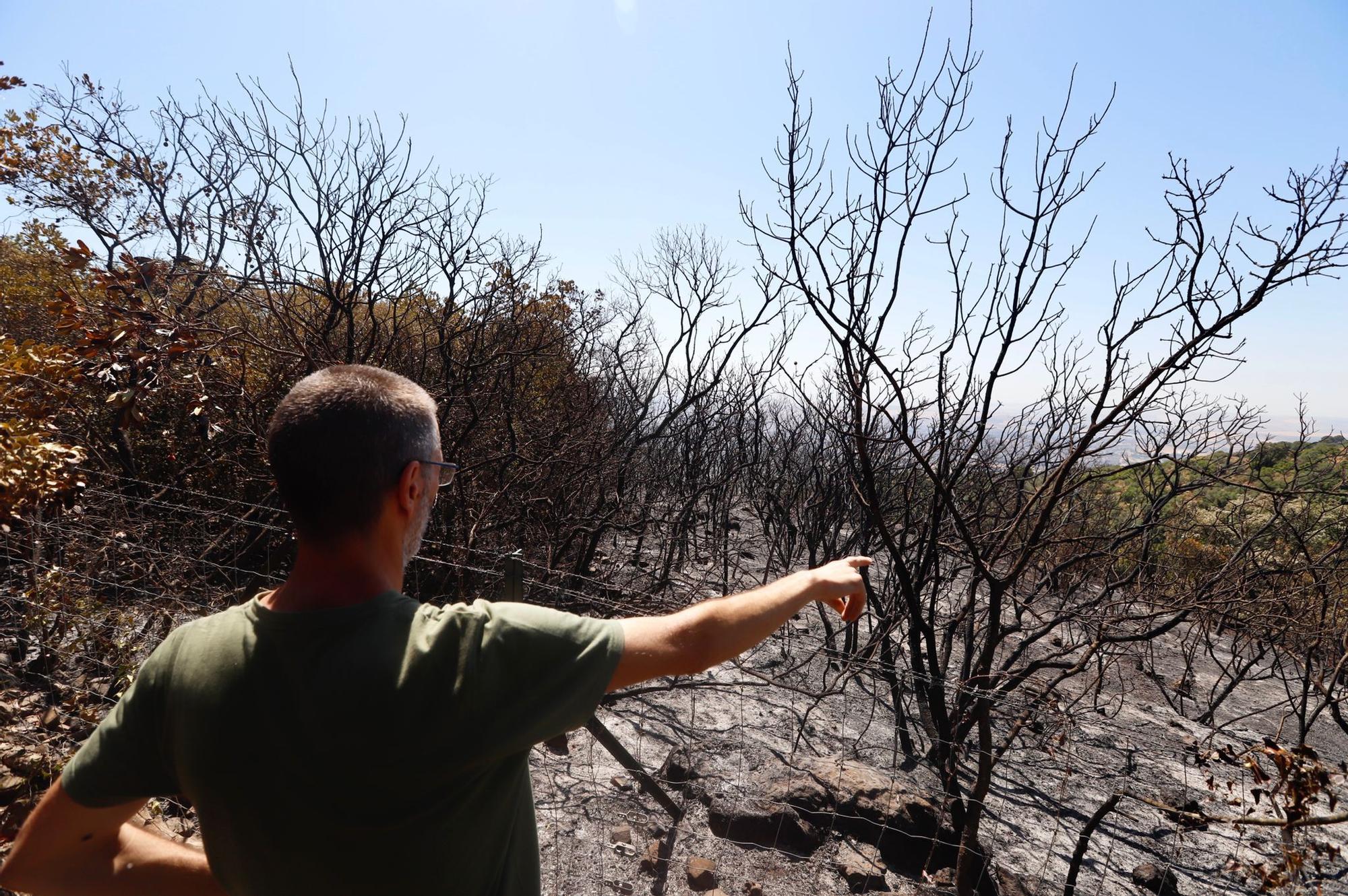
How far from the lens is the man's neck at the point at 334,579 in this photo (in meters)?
0.81

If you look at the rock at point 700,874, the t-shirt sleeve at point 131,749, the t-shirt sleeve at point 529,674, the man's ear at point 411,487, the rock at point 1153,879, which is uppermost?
the man's ear at point 411,487

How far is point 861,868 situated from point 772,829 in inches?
16.9

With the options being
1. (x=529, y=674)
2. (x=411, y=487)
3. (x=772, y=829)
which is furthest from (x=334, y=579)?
(x=772, y=829)

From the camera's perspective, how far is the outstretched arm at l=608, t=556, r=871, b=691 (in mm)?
809

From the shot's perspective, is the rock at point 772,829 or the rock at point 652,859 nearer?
the rock at point 652,859

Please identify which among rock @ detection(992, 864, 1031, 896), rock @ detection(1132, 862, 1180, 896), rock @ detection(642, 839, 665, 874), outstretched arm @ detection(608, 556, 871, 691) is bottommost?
rock @ detection(642, 839, 665, 874)

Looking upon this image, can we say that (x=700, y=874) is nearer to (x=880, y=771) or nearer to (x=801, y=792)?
(x=801, y=792)

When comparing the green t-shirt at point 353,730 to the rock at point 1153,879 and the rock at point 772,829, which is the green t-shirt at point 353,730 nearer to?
the rock at point 772,829

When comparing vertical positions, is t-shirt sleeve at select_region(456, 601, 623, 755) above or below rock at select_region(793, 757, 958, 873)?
above

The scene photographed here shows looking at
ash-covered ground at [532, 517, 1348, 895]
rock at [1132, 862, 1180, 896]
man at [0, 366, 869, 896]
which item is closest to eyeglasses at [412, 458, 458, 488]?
man at [0, 366, 869, 896]

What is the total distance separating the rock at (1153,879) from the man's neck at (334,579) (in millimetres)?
4431

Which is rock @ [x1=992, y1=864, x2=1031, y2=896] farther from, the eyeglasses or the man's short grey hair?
the man's short grey hair

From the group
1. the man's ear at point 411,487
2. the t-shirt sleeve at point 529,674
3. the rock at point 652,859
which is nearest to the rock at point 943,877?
the rock at point 652,859

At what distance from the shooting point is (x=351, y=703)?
743mm
